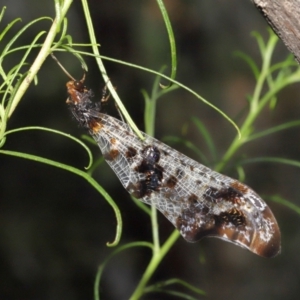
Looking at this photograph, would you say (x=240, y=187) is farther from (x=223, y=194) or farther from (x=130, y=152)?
(x=130, y=152)

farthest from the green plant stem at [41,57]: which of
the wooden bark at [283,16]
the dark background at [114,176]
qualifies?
the dark background at [114,176]

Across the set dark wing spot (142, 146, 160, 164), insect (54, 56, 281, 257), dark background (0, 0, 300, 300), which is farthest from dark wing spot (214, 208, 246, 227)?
dark background (0, 0, 300, 300)

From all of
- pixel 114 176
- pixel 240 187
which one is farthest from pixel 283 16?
pixel 114 176

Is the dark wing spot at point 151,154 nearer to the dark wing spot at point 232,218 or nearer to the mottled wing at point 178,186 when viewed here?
the mottled wing at point 178,186

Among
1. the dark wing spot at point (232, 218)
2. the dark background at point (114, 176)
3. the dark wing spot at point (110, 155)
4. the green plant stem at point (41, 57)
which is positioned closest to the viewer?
the green plant stem at point (41, 57)

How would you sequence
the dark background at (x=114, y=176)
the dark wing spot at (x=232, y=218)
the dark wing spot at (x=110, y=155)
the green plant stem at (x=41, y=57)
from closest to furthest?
1. the green plant stem at (x=41, y=57)
2. the dark wing spot at (x=232, y=218)
3. the dark wing spot at (x=110, y=155)
4. the dark background at (x=114, y=176)

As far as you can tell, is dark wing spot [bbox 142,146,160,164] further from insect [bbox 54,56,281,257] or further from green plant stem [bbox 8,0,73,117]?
green plant stem [bbox 8,0,73,117]
